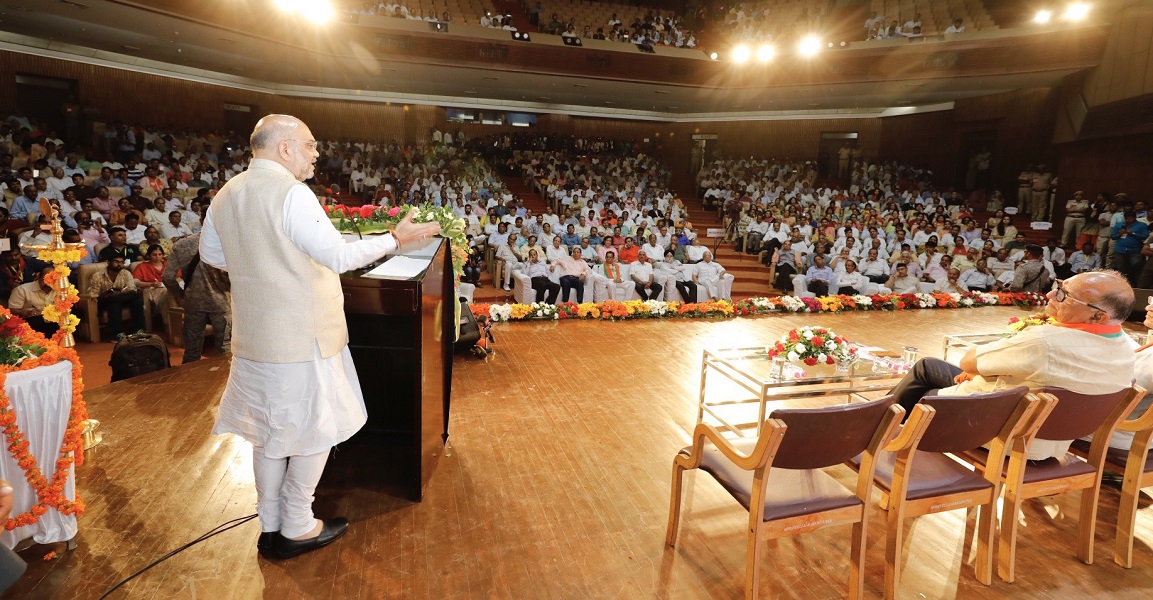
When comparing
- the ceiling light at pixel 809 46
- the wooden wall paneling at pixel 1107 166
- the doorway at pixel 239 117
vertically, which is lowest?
the wooden wall paneling at pixel 1107 166

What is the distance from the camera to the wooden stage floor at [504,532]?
2.08m

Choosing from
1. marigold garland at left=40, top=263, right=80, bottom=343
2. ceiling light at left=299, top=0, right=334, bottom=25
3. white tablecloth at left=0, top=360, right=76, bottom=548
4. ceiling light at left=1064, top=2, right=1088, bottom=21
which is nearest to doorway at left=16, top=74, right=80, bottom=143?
ceiling light at left=299, top=0, right=334, bottom=25

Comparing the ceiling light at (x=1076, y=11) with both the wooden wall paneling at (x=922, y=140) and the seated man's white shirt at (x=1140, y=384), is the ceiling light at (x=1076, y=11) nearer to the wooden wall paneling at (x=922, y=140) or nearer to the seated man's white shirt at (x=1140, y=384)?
the wooden wall paneling at (x=922, y=140)

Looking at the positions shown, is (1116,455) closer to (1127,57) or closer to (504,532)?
(504,532)

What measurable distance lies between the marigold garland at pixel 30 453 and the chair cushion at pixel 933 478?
2.83 meters

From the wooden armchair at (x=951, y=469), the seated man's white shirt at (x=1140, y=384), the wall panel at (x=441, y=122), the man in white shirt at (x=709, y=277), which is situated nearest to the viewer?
the wooden armchair at (x=951, y=469)

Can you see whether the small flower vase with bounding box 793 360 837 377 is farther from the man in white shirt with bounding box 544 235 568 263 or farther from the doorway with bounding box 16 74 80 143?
the doorway with bounding box 16 74 80 143

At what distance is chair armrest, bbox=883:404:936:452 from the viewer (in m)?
1.91

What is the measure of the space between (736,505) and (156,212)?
8.85m

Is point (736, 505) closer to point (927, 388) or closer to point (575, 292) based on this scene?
point (927, 388)

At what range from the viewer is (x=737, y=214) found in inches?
526

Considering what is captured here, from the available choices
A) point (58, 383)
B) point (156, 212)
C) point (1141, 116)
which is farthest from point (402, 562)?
point (1141, 116)

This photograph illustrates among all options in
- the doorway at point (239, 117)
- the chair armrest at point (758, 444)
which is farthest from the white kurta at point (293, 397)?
the doorway at point (239, 117)

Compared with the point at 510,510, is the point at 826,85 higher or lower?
higher
